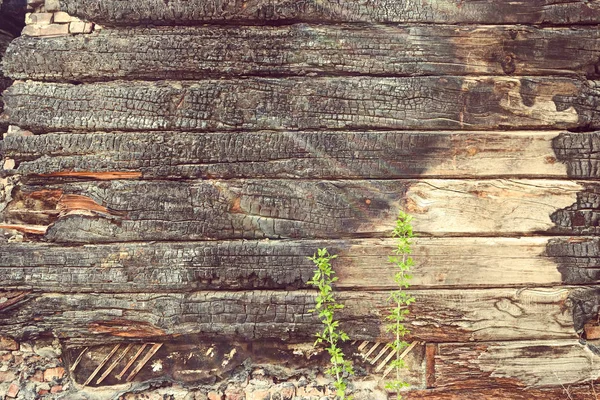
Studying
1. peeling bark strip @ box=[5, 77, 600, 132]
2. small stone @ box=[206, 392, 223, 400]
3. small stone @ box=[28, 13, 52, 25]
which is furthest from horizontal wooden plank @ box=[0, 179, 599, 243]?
small stone @ box=[28, 13, 52, 25]

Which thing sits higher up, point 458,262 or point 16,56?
point 16,56

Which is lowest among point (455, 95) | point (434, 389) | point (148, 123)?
point (434, 389)

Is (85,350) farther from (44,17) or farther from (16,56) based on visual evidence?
(44,17)

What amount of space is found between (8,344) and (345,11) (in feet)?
8.08

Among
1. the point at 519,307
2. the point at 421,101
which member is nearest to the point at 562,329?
the point at 519,307

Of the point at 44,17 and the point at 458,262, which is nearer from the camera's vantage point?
the point at 458,262

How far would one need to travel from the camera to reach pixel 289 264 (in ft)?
7.39

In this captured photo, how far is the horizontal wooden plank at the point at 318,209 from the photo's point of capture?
2262mm

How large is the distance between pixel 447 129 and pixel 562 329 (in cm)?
116

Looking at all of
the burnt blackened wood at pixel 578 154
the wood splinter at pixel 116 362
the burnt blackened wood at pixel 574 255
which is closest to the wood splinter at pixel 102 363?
the wood splinter at pixel 116 362

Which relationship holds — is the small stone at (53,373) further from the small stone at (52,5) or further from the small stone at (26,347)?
the small stone at (52,5)

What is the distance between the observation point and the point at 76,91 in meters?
2.34

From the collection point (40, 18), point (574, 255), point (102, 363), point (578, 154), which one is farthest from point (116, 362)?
point (578, 154)

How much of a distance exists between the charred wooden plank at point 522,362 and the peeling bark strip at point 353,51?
4.58 feet
